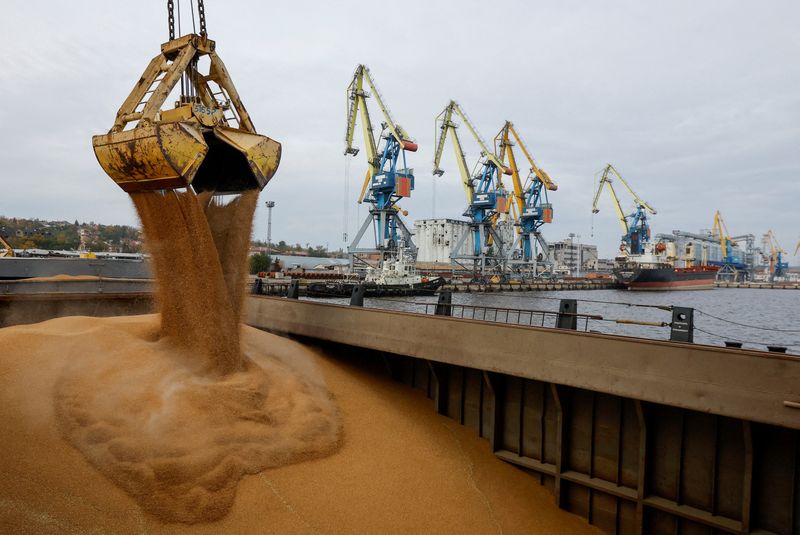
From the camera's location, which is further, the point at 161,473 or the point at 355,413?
the point at 355,413

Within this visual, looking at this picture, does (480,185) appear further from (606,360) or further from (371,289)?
(606,360)

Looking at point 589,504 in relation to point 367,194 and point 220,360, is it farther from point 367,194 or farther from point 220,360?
point 367,194

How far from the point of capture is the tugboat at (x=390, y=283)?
46.1 metres

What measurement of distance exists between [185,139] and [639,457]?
7939 millimetres

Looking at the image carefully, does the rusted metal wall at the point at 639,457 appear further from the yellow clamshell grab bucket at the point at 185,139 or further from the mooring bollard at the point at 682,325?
the yellow clamshell grab bucket at the point at 185,139

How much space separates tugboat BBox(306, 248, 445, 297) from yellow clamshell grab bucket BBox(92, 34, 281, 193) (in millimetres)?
34705

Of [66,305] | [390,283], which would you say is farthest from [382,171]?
[66,305]

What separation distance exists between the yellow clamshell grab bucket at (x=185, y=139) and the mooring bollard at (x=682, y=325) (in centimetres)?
687

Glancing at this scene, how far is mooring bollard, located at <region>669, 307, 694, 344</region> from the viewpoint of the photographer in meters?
7.34

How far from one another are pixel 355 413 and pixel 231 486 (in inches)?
104

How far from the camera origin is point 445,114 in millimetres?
68500

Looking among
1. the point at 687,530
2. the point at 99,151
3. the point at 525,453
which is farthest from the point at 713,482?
the point at 99,151

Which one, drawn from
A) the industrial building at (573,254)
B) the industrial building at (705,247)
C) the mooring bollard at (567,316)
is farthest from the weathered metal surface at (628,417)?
the industrial building at (573,254)

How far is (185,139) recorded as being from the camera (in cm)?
746
